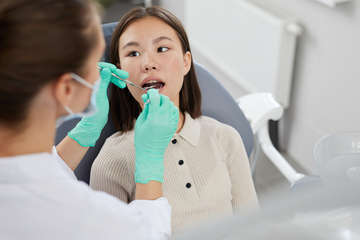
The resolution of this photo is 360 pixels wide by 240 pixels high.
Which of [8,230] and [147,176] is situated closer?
[8,230]

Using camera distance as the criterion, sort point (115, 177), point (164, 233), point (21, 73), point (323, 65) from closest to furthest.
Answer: point (21, 73) → point (164, 233) → point (115, 177) → point (323, 65)

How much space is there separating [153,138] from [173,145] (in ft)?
0.80

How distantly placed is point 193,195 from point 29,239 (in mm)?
621

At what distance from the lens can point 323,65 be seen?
2.22m

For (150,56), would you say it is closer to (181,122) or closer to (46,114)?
(181,122)

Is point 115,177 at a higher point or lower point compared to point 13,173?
lower

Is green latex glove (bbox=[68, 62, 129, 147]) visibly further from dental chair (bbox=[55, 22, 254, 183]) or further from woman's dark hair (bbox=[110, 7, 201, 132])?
dental chair (bbox=[55, 22, 254, 183])

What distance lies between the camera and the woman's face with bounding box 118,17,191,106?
129 cm

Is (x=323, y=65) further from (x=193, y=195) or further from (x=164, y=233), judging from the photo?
(x=164, y=233)

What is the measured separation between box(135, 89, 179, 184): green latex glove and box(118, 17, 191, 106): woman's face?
0.14m

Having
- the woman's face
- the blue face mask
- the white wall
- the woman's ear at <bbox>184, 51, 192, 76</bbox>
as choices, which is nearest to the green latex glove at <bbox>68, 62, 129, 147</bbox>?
the woman's face

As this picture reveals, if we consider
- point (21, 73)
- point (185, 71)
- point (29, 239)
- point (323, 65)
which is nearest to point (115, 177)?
point (185, 71)

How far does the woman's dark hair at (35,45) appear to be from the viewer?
2.13 feet

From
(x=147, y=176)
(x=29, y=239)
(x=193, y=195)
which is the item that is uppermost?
(x=29, y=239)
